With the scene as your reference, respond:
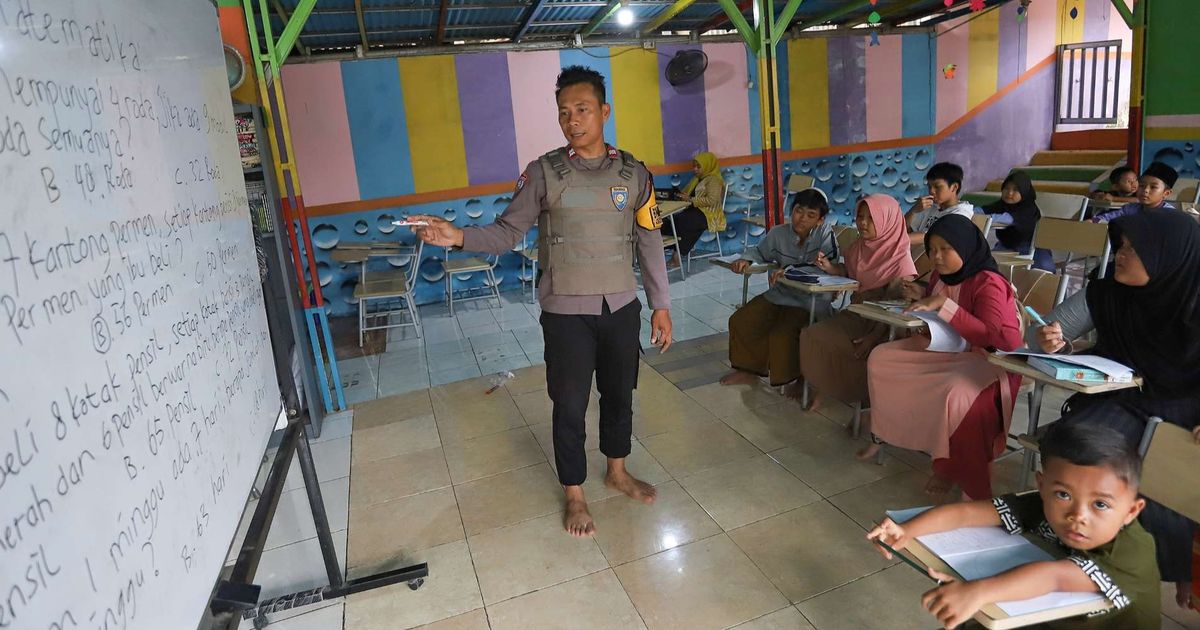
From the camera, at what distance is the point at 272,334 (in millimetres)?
1903

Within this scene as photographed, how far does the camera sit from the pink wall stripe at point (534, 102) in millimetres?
6902

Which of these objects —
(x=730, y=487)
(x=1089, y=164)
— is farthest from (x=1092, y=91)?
(x=730, y=487)

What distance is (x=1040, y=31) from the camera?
8664 millimetres

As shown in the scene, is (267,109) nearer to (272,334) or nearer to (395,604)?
(272,334)

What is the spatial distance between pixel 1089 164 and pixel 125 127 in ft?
31.7

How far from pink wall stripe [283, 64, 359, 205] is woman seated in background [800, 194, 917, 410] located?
4.88 metres

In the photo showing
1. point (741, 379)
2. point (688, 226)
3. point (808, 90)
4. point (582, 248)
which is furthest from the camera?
point (808, 90)

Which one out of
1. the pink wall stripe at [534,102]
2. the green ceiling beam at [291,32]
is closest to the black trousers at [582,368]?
the green ceiling beam at [291,32]

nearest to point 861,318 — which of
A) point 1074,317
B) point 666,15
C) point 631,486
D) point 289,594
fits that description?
point 1074,317

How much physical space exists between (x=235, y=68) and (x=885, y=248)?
10.5 ft

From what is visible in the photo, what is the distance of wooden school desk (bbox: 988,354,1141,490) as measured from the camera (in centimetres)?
190

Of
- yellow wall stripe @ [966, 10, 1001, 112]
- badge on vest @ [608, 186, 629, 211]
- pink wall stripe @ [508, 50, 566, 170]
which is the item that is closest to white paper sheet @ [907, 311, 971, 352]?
badge on vest @ [608, 186, 629, 211]

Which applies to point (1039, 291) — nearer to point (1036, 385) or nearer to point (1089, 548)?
point (1036, 385)

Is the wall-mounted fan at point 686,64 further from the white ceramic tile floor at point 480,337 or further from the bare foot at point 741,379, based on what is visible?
the bare foot at point 741,379
